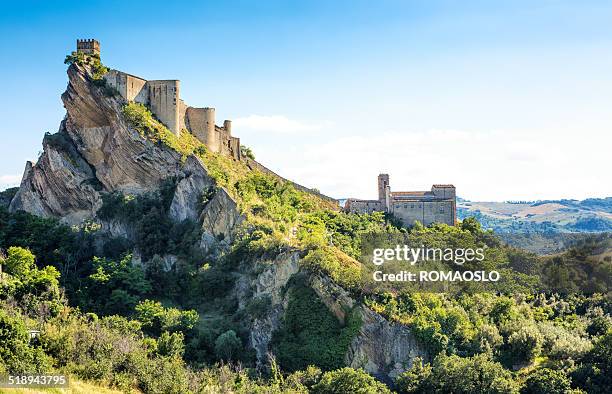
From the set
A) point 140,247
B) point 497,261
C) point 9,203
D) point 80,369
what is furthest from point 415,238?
point 9,203

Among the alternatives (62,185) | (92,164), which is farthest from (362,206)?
(62,185)

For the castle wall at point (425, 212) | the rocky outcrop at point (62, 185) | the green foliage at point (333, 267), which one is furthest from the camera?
the castle wall at point (425, 212)

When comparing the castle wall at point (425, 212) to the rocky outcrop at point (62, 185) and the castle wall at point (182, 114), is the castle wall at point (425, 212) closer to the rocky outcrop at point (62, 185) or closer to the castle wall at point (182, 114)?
the castle wall at point (182, 114)

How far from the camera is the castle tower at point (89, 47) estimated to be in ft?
199

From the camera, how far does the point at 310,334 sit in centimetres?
4609

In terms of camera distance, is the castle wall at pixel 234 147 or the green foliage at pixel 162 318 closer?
the green foliage at pixel 162 318

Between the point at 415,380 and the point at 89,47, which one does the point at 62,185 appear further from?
the point at 415,380

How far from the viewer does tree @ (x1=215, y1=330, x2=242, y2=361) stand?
146ft

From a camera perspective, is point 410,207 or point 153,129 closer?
point 153,129

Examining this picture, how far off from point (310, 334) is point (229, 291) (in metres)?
7.72

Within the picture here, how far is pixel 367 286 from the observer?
156 feet

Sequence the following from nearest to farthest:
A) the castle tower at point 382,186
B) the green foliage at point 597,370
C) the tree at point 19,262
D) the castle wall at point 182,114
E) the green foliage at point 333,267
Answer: the green foliage at point 597,370 → the green foliage at point 333,267 → the tree at point 19,262 → the castle wall at point 182,114 → the castle tower at point 382,186

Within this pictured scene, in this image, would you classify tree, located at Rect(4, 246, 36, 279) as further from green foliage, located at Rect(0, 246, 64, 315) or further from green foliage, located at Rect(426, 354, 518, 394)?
green foliage, located at Rect(426, 354, 518, 394)

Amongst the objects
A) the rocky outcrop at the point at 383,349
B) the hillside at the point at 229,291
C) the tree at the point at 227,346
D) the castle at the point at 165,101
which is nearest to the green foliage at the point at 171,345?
the hillside at the point at 229,291
